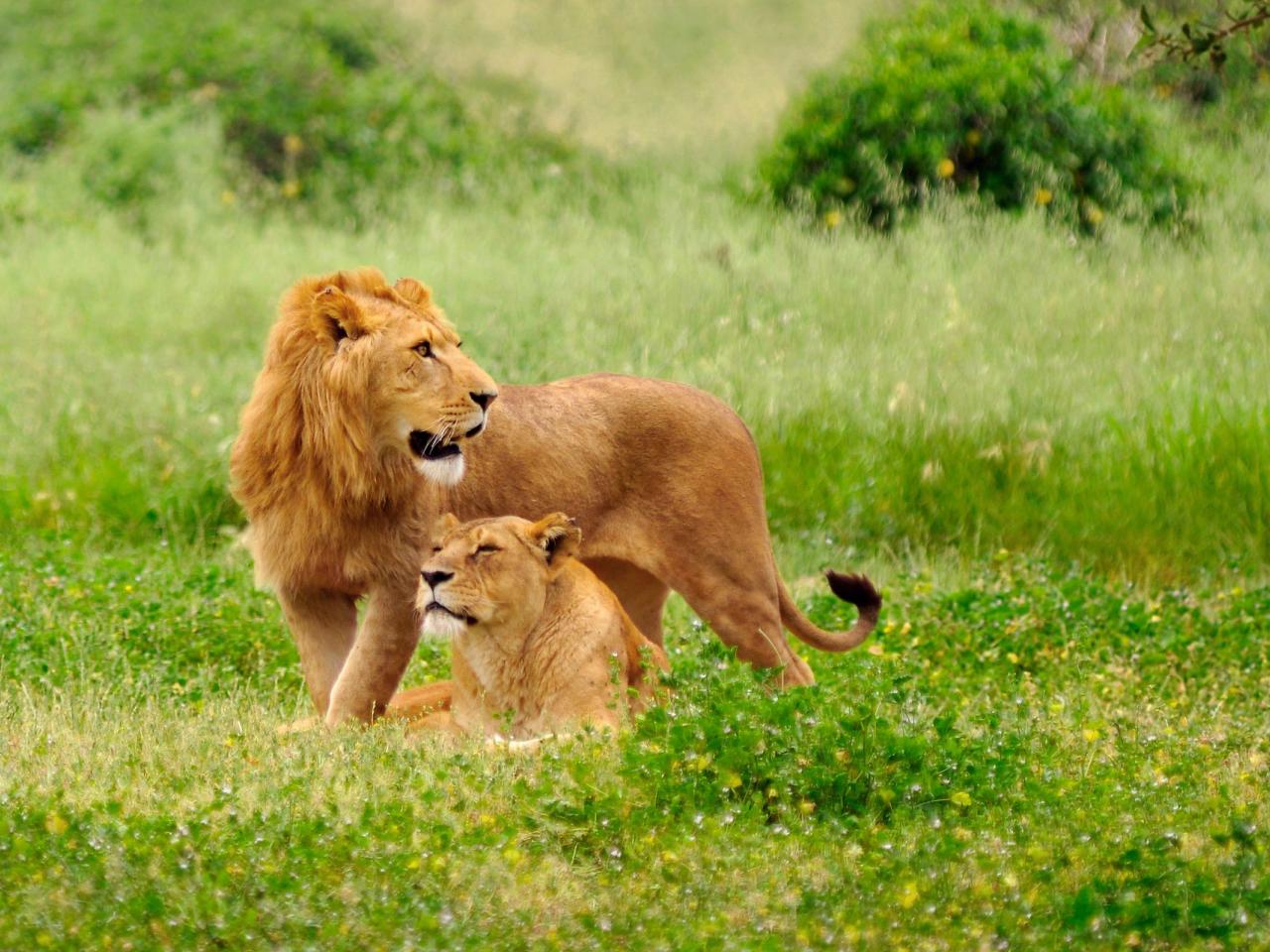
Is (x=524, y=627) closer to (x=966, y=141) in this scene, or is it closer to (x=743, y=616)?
(x=743, y=616)

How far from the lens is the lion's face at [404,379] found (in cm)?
639

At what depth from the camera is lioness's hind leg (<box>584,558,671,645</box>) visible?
24.7ft

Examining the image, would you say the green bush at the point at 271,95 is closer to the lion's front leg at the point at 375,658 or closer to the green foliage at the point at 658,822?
the green foliage at the point at 658,822

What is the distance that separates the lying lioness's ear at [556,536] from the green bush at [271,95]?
39.0 ft

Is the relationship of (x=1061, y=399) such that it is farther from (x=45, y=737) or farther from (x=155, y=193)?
(x=155, y=193)

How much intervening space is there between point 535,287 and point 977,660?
6.10m

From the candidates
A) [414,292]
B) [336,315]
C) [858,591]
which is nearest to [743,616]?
[858,591]

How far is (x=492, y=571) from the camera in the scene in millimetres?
6371

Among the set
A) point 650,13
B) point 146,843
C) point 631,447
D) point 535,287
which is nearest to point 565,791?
point 146,843

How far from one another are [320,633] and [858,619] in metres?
2.04

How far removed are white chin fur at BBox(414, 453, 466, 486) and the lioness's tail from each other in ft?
5.08

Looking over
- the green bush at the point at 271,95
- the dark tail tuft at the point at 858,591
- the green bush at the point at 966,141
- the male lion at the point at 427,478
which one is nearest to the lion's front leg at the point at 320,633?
the male lion at the point at 427,478

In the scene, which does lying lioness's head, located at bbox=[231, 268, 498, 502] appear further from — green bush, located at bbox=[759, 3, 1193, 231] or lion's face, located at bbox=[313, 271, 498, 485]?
green bush, located at bbox=[759, 3, 1193, 231]

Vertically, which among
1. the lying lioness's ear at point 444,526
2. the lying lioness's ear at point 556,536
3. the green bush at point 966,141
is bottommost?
the lying lioness's ear at point 444,526
